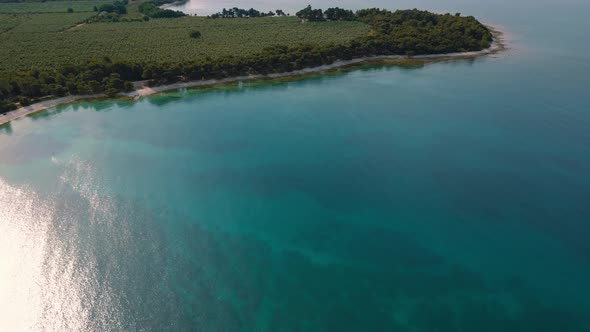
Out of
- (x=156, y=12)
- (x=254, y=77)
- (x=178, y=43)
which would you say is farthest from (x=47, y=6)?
(x=254, y=77)

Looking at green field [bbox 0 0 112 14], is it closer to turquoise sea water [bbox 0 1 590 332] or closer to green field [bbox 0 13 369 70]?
green field [bbox 0 13 369 70]

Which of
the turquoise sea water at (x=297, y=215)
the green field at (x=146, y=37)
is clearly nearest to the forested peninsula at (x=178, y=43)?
the green field at (x=146, y=37)

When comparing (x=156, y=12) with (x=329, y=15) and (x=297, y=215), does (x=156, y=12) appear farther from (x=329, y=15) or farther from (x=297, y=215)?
(x=297, y=215)

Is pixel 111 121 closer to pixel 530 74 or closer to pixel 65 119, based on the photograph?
pixel 65 119

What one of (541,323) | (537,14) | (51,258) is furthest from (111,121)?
(537,14)

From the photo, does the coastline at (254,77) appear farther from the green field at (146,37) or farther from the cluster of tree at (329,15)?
the cluster of tree at (329,15)

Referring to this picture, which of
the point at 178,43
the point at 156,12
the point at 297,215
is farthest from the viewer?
the point at 156,12

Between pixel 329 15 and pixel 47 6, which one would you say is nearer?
pixel 329 15
